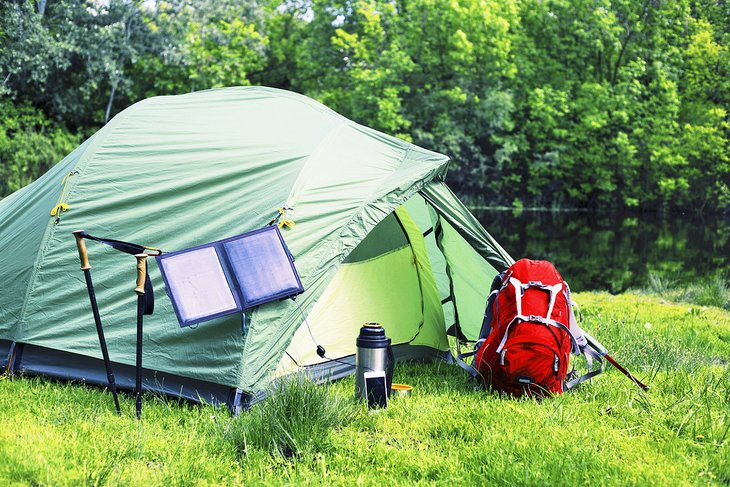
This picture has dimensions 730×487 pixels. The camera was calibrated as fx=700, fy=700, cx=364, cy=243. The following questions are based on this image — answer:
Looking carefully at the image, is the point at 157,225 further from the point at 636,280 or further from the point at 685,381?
the point at 636,280

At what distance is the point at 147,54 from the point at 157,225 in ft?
71.8

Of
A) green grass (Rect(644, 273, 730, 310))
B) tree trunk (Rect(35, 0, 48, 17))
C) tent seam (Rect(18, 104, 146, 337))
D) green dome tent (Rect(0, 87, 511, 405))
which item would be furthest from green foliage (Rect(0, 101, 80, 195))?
green grass (Rect(644, 273, 730, 310))

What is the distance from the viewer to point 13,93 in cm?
2209

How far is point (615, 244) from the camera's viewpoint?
1725 cm

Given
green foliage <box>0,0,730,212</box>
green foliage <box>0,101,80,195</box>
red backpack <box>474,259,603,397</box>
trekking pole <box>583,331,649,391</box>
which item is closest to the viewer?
red backpack <box>474,259,603,397</box>

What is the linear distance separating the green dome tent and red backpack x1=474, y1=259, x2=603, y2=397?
0.63 m

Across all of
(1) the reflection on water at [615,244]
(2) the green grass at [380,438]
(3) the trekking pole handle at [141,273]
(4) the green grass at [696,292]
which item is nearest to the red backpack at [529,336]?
(2) the green grass at [380,438]

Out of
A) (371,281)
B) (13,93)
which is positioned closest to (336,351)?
(371,281)

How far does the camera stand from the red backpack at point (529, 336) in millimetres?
4070

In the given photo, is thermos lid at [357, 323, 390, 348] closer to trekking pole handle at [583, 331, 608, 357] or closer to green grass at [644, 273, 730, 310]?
trekking pole handle at [583, 331, 608, 357]

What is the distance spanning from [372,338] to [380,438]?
60 cm

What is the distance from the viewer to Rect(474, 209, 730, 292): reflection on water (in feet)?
41.3

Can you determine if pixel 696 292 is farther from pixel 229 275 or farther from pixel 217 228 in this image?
pixel 229 275

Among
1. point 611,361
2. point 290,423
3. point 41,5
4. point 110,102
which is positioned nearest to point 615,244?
point 611,361
